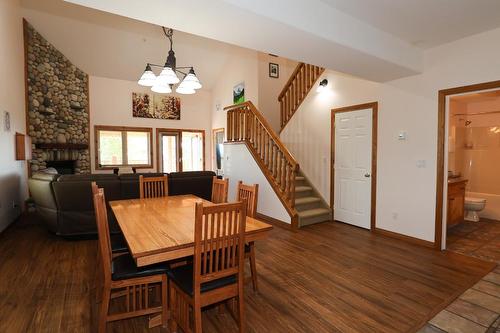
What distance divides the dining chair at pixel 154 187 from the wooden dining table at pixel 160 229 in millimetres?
584

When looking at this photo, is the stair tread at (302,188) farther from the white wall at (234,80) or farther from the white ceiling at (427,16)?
the white ceiling at (427,16)

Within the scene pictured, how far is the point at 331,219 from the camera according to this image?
507cm

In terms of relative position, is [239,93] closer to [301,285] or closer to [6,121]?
[6,121]

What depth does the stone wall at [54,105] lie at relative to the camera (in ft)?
19.9

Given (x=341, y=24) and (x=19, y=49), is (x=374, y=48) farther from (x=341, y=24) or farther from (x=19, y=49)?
(x=19, y=49)

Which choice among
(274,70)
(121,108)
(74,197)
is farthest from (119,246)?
(121,108)

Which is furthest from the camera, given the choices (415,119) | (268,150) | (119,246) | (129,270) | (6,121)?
(268,150)

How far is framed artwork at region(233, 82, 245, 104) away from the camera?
7.41 meters

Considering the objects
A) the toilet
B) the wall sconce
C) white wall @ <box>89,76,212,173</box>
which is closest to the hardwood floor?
the toilet

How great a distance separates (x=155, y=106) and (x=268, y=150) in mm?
5002

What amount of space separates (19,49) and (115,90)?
2.57 metres

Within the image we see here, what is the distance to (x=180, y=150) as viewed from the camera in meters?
8.84

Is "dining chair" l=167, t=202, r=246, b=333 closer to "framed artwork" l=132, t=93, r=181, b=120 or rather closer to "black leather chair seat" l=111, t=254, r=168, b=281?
"black leather chair seat" l=111, t=254, r=168, b=281

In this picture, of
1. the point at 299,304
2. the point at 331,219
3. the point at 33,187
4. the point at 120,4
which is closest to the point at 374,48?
the point at 120,4
